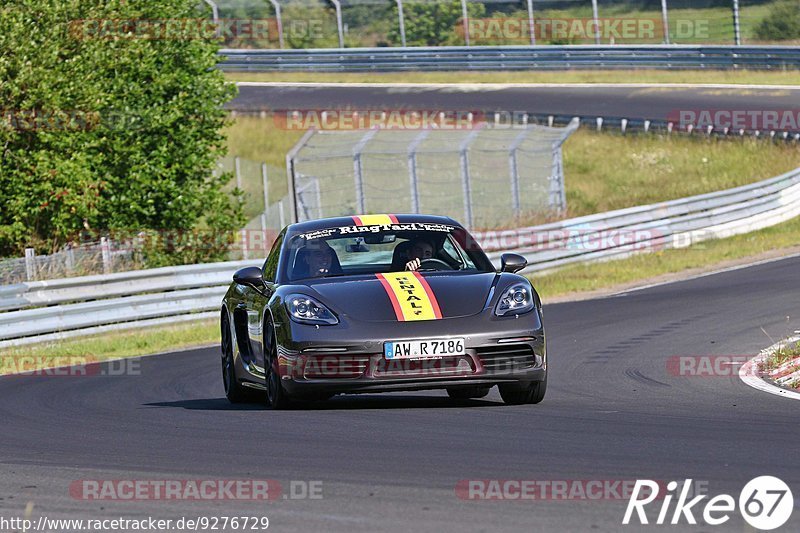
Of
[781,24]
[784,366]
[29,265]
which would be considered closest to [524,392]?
[784,366]

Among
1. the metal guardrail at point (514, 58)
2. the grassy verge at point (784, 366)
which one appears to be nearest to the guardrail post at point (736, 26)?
the metal guardrail at point (514, 58)

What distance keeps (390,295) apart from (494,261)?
13.9 m

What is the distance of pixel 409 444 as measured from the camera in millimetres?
7695

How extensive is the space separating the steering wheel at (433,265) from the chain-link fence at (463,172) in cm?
1435

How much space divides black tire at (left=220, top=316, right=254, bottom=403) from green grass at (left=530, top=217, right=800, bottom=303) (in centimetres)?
1048

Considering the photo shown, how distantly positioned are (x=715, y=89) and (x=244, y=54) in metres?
16.5

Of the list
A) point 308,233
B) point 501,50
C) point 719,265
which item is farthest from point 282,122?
point 308,233

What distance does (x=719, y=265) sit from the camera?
956 inches

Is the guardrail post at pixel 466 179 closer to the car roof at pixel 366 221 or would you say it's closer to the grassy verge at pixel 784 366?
the grassy verge at pixel 784 366

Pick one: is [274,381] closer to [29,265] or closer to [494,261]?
[29,265]

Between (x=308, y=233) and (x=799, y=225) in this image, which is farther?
(x=799, y=225)

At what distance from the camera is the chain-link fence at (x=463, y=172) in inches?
1022

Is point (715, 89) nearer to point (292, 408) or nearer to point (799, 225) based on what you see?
point (799, 225)

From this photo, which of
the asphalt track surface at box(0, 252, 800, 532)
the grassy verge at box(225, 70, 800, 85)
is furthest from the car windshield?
the grassy verge at box(225, 70, 800, 85)
